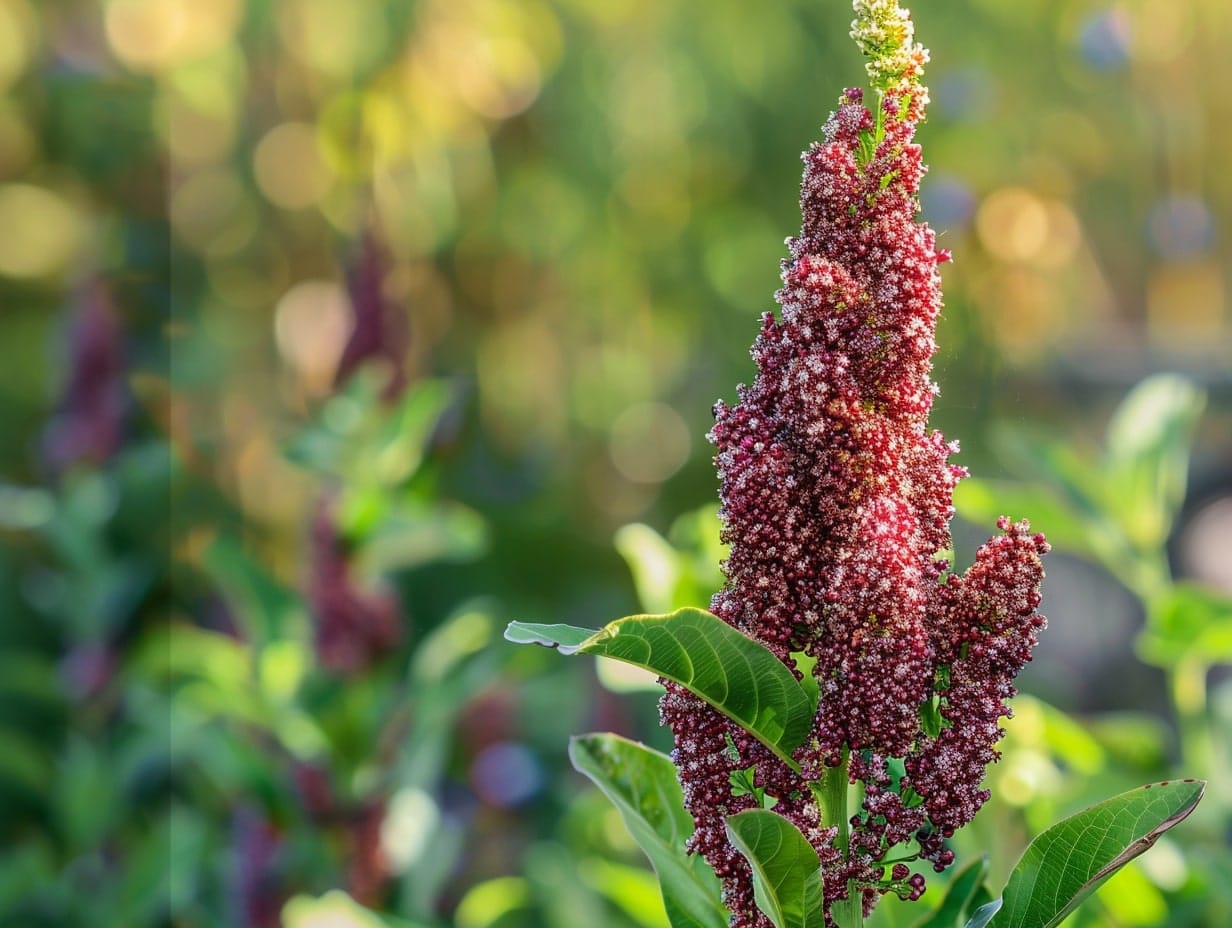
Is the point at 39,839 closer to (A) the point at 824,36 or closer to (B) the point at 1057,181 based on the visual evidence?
(A) the point at 824,36

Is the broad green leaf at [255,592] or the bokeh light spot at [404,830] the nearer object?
the bokeh light spot at [404,830]

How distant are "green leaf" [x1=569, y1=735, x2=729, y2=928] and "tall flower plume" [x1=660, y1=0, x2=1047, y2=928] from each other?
6cm

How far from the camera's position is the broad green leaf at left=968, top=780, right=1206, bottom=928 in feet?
1.44

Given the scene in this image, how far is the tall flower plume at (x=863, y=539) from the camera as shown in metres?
0.45

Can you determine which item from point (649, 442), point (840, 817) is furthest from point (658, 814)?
point (649, 442)

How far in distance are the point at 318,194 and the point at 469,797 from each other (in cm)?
159

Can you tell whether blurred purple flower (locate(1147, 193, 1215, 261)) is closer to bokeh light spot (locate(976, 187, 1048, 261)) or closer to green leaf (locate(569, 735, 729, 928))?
bokeh light spot (locate(976, 187, 1048, 261))

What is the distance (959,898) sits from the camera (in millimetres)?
566

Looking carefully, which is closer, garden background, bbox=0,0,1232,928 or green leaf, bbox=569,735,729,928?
green leaf, bbox=569,735,729,928

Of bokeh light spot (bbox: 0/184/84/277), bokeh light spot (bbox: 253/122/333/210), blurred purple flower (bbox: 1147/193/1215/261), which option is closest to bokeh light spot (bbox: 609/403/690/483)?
bokeh light spot (bbox: 253/122/333/210)

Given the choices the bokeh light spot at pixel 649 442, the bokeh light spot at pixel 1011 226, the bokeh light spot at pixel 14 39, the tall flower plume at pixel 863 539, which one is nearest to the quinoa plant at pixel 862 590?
Answer: the tall flower plume at pixel 863 539

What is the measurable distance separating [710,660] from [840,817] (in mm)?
92

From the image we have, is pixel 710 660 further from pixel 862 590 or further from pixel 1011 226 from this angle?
pixel 1011 226

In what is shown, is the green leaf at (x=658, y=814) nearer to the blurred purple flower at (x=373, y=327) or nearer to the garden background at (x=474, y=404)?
the garden background at (x=474, y=404)
